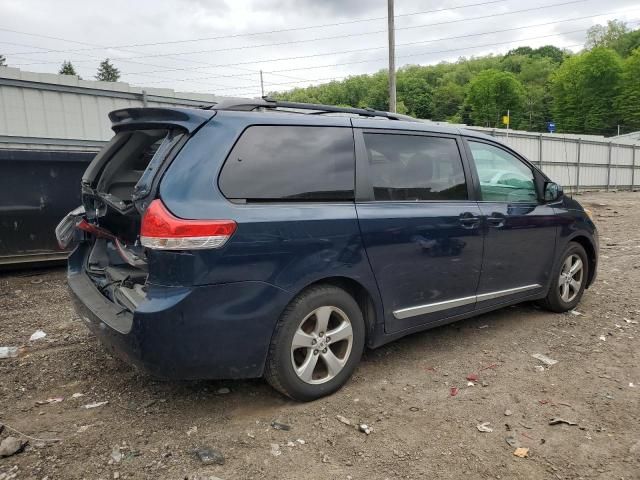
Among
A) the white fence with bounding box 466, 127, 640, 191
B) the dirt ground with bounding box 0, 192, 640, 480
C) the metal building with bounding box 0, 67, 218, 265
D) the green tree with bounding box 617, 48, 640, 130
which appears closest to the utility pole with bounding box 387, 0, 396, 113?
the white fence with bounding box 466, 127, 640, 191

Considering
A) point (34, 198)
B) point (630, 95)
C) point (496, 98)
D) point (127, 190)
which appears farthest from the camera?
point (496, 98)

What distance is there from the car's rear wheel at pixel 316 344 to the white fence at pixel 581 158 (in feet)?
55.9

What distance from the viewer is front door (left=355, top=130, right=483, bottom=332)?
3.27 m

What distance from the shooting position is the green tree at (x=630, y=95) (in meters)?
68.6

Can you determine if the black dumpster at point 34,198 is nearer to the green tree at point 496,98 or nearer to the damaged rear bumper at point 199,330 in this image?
the damaged rear bumper at point 199,330

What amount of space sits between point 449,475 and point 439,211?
5.92 ft

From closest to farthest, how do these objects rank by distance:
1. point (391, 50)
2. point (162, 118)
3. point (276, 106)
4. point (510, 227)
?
1. point (162, 118)
2. point (276, 106)
3. point (510, 227)
4. point (391, 50)

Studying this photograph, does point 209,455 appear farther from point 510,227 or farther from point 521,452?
point 510,227

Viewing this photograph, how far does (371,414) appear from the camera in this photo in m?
2.98

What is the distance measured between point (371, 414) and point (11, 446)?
1920 millimetres

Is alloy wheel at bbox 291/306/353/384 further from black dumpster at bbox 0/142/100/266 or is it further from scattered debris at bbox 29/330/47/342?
black dumpster at bbox 0/142/100/266

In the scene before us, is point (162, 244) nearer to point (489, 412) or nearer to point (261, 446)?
point (261, 446)

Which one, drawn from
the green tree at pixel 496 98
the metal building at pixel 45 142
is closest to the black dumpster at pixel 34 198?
the metal building at pixel 45 142

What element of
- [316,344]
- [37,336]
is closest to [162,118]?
[316,344]
